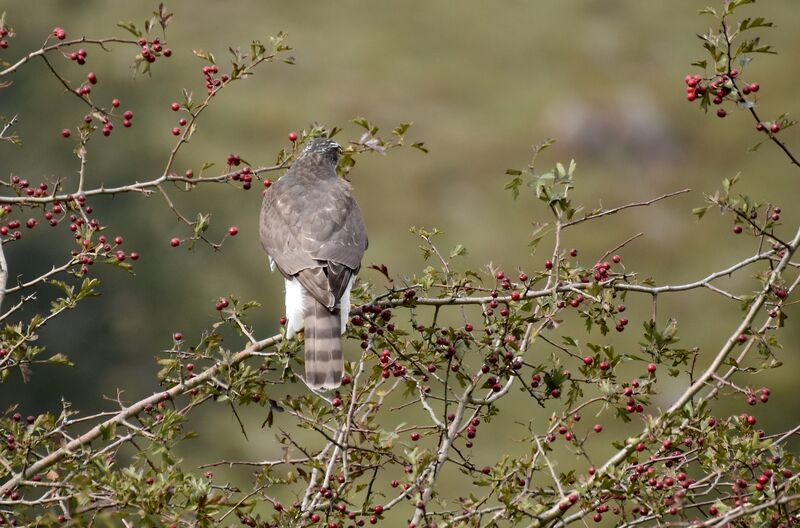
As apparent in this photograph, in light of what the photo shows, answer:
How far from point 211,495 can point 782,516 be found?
2.21 m

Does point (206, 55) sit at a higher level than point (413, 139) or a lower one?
lower

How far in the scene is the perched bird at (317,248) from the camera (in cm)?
669

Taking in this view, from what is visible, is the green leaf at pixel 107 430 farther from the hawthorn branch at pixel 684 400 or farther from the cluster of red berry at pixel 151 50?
the cluster of red berry at pixel 151 50

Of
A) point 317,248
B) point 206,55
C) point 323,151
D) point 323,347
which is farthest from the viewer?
point 323,151

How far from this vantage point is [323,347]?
21.9ft

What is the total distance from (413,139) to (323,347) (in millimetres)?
35235

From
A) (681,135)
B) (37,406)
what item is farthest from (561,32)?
(37,406)

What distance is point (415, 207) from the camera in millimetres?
40438

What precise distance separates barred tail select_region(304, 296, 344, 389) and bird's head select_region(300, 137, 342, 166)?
2.02 meters

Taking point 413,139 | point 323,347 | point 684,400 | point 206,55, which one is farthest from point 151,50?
point 413,139

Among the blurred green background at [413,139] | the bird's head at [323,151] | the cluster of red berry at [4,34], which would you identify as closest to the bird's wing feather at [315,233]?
the bird's head at [323,151]

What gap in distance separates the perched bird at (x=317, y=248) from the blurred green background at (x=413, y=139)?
18473 millimetres

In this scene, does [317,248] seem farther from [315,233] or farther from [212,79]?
[212,79]

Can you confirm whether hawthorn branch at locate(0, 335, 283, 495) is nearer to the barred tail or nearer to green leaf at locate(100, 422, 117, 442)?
green leaf at locate(100, 422, 117, 442)
